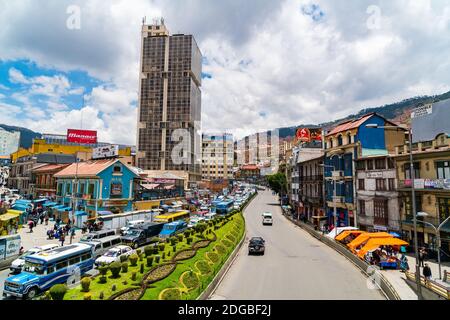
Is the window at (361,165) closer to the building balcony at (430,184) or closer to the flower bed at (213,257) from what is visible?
the building balcony at (430,184)

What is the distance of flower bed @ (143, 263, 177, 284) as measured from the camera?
18.4 metres

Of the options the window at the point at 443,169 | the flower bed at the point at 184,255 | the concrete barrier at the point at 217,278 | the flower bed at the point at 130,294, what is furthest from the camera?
the window at the point at 443,169

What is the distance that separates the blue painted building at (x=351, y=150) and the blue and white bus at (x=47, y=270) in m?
35.0

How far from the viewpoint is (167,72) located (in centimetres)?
12544

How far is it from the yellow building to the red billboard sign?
6514 cm

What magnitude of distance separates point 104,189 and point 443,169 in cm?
4943

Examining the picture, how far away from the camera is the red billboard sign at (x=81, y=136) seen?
69688 mm

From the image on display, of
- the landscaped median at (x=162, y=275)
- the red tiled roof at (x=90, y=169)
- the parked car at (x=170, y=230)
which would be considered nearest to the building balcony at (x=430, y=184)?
the landscaped median at (x=162, y=275)

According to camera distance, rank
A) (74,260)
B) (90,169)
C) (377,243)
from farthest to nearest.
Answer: (90,169) < (377,243) < (74,260)

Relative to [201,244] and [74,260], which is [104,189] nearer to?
[201,244]

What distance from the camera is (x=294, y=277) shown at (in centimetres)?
2219

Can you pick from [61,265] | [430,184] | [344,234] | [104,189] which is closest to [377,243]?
[344,234]

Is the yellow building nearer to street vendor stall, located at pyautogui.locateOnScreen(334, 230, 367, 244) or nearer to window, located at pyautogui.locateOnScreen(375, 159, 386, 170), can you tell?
window, located at pyautogui.locateOnScreen(375, 159, 386, 170)

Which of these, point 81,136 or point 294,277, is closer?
point 294,277
